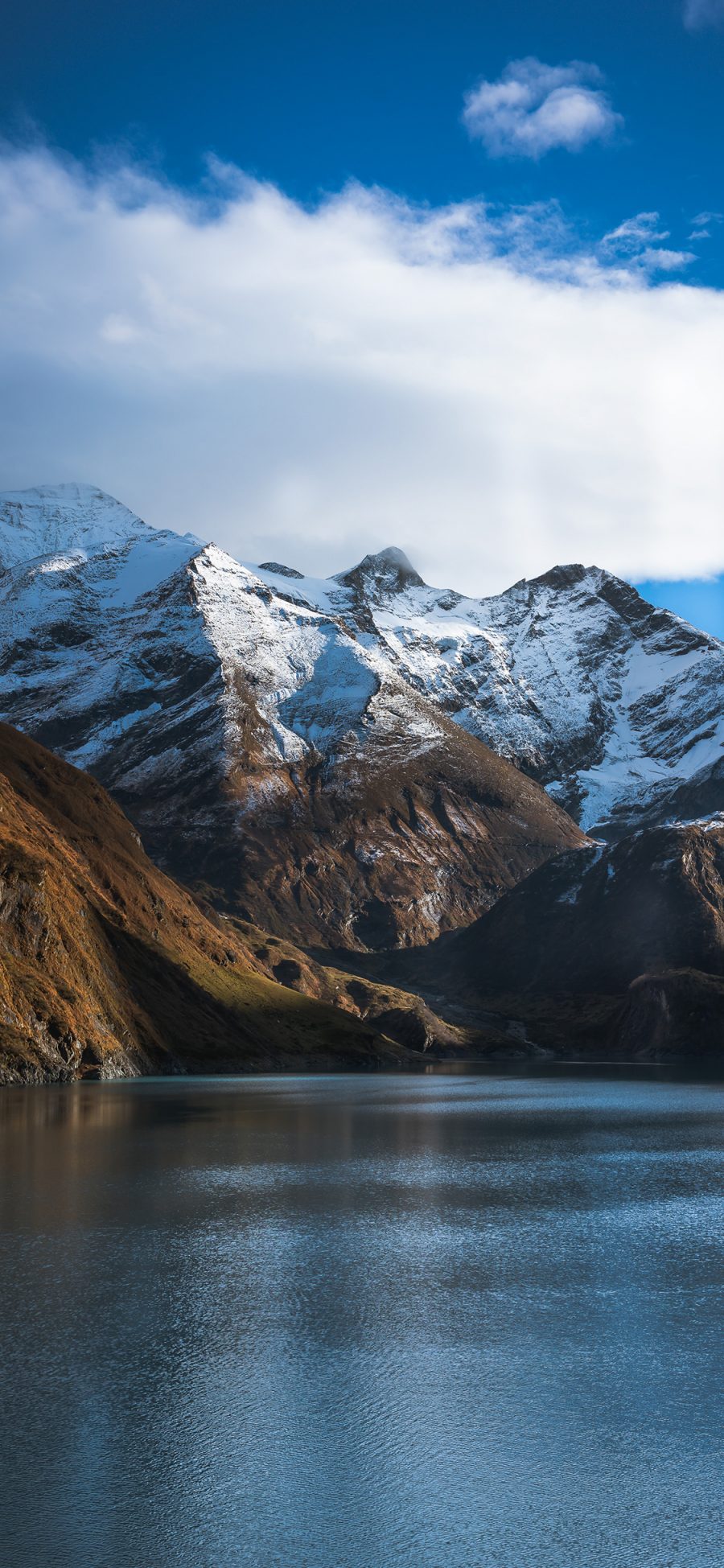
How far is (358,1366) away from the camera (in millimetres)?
33531

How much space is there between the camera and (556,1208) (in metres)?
60.9

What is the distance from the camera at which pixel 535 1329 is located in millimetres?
37469

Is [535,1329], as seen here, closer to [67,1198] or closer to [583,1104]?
[67,1198]

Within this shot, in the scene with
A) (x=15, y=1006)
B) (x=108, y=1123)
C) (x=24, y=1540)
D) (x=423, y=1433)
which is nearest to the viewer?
(x=24, y=1540)

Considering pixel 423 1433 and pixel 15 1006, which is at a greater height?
pixel 15 1006

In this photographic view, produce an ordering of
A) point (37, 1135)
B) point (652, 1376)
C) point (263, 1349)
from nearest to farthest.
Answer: point (652, 1376) → point (263, 1349) → point (37, 1135)

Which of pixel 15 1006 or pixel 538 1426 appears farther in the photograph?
pixel 15 1006

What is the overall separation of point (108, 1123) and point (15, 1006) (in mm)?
52187

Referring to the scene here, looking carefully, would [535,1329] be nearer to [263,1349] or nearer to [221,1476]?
[263,1349]

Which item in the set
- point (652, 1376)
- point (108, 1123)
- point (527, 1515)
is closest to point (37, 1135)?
point (108, 1123)

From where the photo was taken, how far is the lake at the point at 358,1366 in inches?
912

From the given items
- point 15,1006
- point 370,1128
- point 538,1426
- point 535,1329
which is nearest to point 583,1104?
point 370,1128

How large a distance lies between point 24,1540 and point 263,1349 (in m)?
13.6

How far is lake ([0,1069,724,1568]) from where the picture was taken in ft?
76.0
